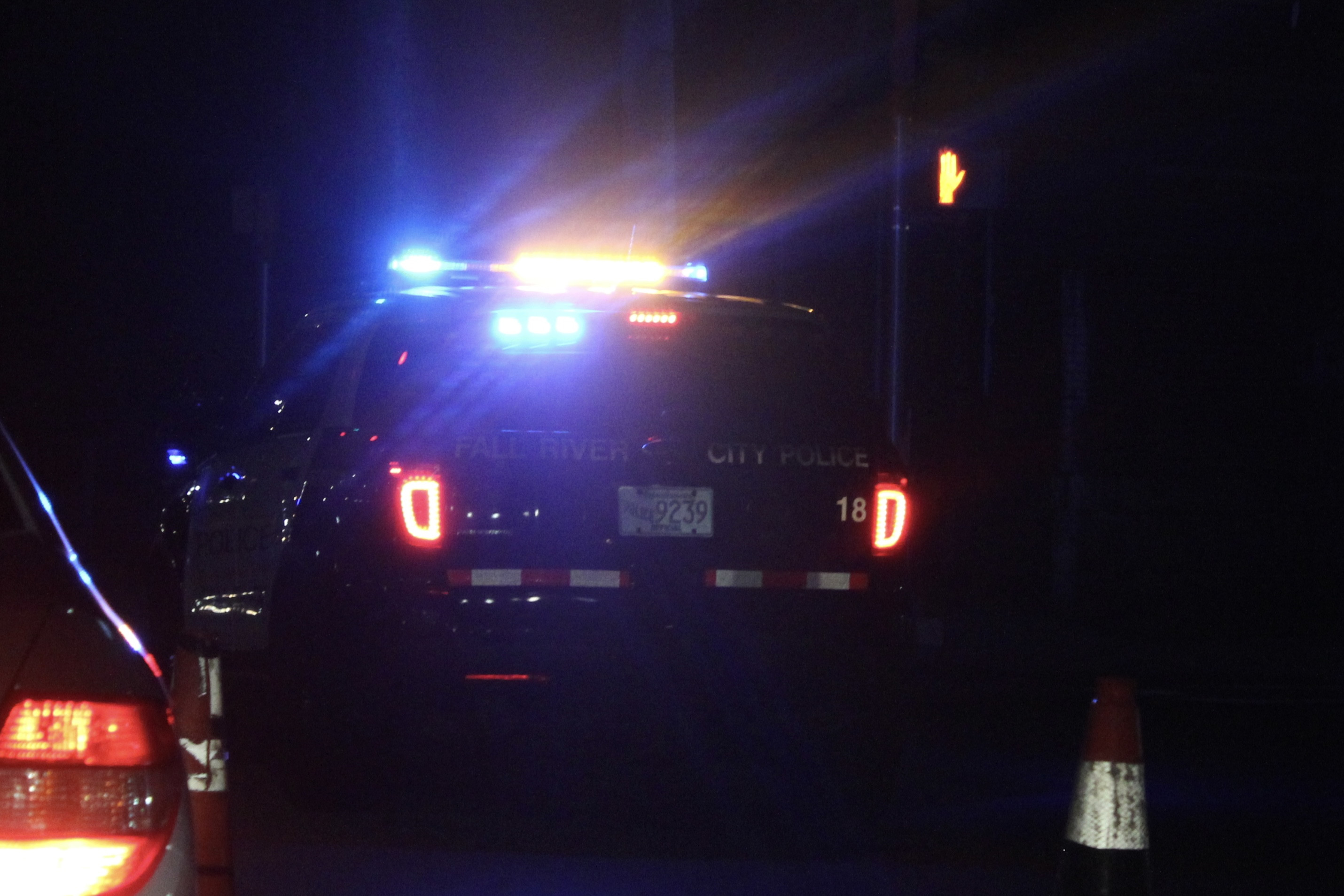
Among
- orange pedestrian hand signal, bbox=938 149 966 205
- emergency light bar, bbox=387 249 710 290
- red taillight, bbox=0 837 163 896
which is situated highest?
orange pedestrian hand signal, bbox=938 149 966 205

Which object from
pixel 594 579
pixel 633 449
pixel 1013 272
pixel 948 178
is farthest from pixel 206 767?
pixel 1013 272

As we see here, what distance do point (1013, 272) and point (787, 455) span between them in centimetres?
846

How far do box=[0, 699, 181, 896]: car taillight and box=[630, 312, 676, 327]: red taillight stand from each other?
4012mm

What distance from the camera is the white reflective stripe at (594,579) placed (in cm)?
613

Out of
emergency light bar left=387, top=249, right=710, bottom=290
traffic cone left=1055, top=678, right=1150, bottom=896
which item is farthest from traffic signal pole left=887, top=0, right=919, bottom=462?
traffic cone left=1055, top=678, right=1150, bottom=896

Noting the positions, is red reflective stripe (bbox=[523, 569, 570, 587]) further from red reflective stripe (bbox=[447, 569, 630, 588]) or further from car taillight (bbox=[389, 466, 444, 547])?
car taillight (bbox=[389, 466, 444, 547])

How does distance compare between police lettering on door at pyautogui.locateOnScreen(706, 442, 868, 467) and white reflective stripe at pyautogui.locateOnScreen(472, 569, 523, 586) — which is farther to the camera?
police lettering on door at pyautogui.locateOnScreen(706, 442, 868, 467)

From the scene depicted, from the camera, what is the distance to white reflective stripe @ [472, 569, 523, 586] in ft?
20.0

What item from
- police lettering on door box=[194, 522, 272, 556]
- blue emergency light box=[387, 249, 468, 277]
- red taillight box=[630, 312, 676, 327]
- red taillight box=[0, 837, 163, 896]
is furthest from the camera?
blue emergency light box=[387, 249, 468, 277]

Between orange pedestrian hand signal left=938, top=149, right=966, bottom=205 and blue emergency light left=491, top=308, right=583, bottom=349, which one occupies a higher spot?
orange pedestrian hand signal left=938, top=149, right=966, bottom=205

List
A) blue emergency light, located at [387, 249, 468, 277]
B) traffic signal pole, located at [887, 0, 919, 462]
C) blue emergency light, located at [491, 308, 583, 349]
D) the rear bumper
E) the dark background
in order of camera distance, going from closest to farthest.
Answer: the rear bumper → blue emergency light, located at [491, 308, 583, 349] → blue emergency light, located at [387, 249, 468, 277] → traffic signal pole, located at [887, 0, 919, 462] → the dark background

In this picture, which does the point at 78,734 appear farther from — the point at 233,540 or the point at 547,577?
the point at 233,540

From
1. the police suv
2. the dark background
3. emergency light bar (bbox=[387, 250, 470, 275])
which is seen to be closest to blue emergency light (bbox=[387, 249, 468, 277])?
emergency light bar (bbox=[387, 250, 470, 275])

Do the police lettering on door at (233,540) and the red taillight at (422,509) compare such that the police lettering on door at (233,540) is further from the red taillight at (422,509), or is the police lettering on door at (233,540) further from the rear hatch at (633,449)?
the red taillight at (422,509)
